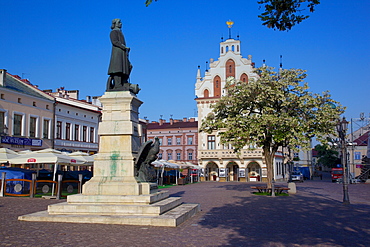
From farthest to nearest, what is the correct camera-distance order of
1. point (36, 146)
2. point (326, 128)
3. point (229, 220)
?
1. point (36, 146)
2. point (326, 128)
3. point (229, 220)

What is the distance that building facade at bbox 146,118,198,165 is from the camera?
65.2m

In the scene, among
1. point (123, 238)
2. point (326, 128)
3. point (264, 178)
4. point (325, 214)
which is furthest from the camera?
point (264, 178)

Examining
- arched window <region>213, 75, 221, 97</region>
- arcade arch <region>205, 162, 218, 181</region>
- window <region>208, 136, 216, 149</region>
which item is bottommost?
arcade arch <region>205, 162, 218, 181</region>

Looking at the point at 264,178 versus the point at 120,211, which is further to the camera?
the point at 264,178

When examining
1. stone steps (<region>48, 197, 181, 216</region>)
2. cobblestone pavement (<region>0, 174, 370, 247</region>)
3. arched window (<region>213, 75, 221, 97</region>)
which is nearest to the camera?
cobblestone pavement (<region>0, 174, 370, 247</region>)

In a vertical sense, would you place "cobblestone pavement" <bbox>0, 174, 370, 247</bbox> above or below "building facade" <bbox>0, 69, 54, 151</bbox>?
below

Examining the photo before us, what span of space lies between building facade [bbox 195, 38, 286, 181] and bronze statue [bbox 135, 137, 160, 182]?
40618 millimetres

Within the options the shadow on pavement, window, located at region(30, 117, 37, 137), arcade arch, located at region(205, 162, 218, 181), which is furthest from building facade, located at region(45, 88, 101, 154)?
the shadow on pavement

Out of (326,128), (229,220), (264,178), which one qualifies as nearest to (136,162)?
(229,220)

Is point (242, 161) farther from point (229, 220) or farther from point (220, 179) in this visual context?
point (229, 220)

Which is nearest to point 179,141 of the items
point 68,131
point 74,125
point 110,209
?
point 74,125

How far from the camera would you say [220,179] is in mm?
52938

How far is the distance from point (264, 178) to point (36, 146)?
3097 cm

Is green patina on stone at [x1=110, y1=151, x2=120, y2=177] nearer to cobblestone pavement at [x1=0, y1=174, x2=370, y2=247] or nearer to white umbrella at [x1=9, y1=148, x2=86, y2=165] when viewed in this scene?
cobblestone pavement at [x1=0, y1=174, x2=370, y2=247]
